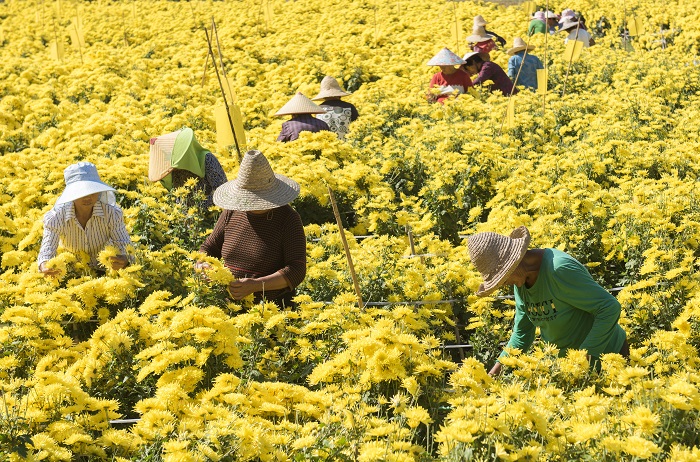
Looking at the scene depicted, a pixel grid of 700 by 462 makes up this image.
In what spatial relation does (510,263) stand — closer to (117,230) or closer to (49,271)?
(117,230)

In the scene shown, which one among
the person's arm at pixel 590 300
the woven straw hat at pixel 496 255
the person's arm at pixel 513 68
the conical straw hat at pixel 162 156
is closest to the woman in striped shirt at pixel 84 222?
the conical straw hat at pixel 162 156

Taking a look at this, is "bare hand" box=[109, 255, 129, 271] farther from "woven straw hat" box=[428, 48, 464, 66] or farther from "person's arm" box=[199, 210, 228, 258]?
"woven straw hat" box=[428, 48, 464, 66]

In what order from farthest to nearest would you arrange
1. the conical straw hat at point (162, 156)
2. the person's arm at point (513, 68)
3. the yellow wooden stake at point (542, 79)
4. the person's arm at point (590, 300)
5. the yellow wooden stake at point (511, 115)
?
the person's arm at point (513, 68) < the yellow wooden stake at point (542, 79) < the yellow wooden stake at point (511, 115) < the conical straw hat at point (162, 156) < the person's arm at point (590, 300)

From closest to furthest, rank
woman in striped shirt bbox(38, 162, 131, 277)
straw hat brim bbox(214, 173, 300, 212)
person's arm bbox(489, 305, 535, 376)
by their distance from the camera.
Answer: person's arm bbox(489, 305, 535, 376)
straw hat brim bbox(214, 173, 300, 212)
woman in striped shirt bbox(38, 162, 131, 277)

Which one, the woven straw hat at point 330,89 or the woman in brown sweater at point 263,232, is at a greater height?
the woman in brown sweater at point 263,232

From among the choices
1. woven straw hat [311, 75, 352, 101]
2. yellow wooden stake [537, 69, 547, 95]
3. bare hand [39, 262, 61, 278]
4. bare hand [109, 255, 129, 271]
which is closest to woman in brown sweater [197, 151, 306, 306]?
bare hand [109, 255, 129, 271]

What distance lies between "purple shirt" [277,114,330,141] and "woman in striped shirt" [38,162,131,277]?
3191mm

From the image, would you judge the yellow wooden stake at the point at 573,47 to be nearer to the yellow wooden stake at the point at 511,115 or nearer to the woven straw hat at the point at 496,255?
the yellow wooden stake at the point at 511,115

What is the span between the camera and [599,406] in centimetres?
293

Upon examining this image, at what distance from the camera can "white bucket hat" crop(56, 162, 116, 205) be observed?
462 cm

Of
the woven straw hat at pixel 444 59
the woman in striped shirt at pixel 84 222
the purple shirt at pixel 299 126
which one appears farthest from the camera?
the woven straw hat at pixel 444 59

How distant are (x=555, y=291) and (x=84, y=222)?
2.79m

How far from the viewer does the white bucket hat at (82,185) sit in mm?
4625

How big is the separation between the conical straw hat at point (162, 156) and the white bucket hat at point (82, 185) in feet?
2.88
